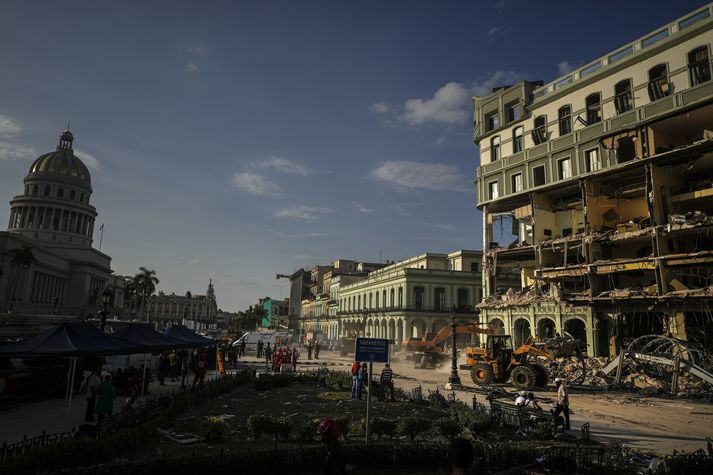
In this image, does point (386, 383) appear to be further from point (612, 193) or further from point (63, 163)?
point (63, 163)

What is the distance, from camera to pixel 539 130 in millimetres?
39906

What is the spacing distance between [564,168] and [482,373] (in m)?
20.4

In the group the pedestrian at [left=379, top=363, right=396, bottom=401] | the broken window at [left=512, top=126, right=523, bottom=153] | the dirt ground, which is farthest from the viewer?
the broken window at [left=512, top=126, right=523, bottom=153]

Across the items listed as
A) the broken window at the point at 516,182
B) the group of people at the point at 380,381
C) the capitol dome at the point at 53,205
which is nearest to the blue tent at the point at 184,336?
the group of people at the point at 380,381

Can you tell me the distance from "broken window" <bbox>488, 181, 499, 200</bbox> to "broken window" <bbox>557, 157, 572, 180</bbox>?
22.6 ft

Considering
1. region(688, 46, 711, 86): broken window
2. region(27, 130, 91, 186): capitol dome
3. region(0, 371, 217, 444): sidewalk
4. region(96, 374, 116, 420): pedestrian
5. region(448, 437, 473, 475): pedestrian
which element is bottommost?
region(0, 371, 217, 444): sidewalk

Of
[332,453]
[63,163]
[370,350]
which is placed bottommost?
[332,453]

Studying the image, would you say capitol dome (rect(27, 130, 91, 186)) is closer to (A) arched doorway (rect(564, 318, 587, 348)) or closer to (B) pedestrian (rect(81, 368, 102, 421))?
(B) pedestrian (rect(81, 368, 102, 421))

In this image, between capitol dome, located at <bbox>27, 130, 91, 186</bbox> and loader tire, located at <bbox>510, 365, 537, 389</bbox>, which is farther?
capitol dome, located at <bbox>27, 130, 91, 186</bbox>

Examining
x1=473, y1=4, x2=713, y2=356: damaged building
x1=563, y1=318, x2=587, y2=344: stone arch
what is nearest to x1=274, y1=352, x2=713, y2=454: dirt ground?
x1=473, y1=4, x2=713, y2=356: damaged building

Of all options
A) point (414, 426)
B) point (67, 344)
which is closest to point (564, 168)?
point (414, 426)

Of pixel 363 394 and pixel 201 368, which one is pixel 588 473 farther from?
pixel 201 368

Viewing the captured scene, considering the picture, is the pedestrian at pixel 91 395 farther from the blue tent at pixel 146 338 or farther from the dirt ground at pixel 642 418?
the dirt ground at pixel 642 418

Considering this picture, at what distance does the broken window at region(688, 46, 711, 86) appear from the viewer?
28.8 m
